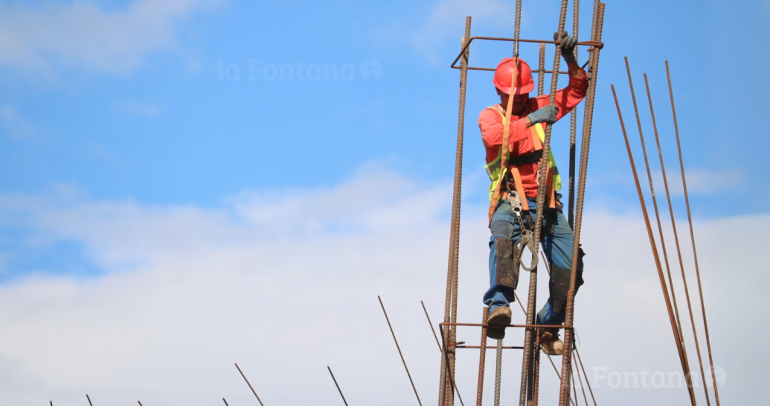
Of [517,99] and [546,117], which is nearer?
[546,117]

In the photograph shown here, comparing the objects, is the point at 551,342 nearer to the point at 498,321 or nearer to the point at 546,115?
the point at 498,321

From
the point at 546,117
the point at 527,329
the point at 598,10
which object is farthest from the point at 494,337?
the point at 598,10

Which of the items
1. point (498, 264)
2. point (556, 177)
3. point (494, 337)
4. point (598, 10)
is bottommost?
point (494, 337)

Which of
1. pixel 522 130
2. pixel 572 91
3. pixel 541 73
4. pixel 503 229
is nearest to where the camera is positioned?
pixel 522 130

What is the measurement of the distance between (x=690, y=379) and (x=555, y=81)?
381 centimetres

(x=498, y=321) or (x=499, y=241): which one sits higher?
(x=499, y=241)

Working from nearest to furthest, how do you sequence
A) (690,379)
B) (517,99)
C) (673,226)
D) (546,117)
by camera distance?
(546,117), (517,99), (690,379), (673,226)

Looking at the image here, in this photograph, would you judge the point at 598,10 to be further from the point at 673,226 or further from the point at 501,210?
the point at 673,226

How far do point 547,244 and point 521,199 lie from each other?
0.56 m

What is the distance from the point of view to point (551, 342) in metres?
9.53

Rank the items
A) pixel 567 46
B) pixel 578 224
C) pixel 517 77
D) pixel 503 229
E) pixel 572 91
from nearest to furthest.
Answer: pixel 578 224 < pixel 567 46 < pixel 503 229 < pixel 572 91 < pixel 517 77

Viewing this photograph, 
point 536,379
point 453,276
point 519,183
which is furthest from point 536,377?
point 519,183

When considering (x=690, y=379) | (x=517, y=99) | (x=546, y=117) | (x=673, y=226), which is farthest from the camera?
(x=673, y=226)

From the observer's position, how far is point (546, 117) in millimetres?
8953
